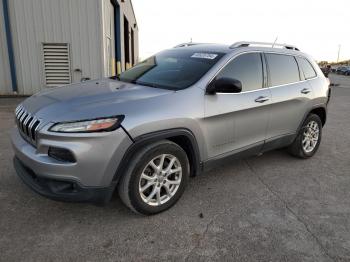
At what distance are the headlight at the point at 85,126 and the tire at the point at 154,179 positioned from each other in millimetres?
415

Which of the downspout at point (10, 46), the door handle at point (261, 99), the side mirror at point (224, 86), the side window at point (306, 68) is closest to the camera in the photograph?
the side mirror at point (224, 86)

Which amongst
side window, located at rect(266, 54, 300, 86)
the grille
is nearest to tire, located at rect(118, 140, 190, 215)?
the grille

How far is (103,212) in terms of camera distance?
3.19 m

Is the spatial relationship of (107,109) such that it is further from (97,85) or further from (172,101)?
(97,85)

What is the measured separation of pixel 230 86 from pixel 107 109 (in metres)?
1.34

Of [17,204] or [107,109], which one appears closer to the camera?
[107,109]

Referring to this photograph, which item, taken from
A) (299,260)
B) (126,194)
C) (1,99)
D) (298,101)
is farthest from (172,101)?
(1,99)

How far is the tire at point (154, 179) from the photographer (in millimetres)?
2879

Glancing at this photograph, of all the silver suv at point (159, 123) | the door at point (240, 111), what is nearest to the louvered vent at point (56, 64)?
the silver suv at point (159, 123)

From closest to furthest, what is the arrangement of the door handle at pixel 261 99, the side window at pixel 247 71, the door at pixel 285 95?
the side window at pixel 247 71, the door handle at pixel 261 99, the door at pixel 285 95

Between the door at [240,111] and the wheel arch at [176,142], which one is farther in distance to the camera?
the door at [240,111]

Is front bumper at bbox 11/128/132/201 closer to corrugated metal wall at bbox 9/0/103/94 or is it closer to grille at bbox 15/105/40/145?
grille at bbox 15/105/40/145

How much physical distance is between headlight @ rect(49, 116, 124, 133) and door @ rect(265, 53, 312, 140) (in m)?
2.36

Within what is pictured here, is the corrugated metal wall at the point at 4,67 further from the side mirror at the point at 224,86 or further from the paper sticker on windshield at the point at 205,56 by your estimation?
the side mirror at the point at 224,86
